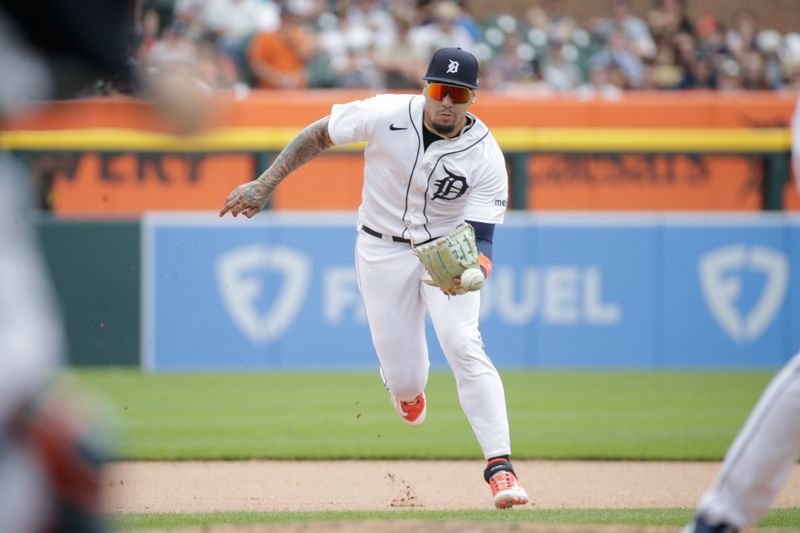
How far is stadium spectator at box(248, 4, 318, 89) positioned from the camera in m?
13.1

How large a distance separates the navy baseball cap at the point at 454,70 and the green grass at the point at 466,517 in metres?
1.86

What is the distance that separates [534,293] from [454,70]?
21.1 ft

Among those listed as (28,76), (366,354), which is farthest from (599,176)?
(28,76)

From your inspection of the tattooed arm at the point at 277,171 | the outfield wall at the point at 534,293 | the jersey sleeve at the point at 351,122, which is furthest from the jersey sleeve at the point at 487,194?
the outfield wall at the point at 534,293

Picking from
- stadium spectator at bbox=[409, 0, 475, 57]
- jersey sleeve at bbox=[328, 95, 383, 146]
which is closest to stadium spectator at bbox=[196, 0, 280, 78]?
stadium spectator at bbox=[409, 0, 475, 57]

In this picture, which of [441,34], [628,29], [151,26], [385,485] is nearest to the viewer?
[385,485]

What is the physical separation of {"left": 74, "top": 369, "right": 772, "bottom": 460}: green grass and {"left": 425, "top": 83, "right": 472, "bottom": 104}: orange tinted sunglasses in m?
2.92

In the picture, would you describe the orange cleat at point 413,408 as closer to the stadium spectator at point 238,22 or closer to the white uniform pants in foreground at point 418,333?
the white uniform pants in foreground at point 418,333

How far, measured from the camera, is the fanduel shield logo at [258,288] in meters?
11.2

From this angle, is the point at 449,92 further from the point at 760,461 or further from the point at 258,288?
the point at 258,288

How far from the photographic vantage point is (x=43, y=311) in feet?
7.52

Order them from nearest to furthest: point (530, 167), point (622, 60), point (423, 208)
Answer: point (423, 208) < point (530, 167) < point (622, 60)

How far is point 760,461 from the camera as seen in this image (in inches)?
136

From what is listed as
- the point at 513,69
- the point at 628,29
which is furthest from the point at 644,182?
the point at 628,29
